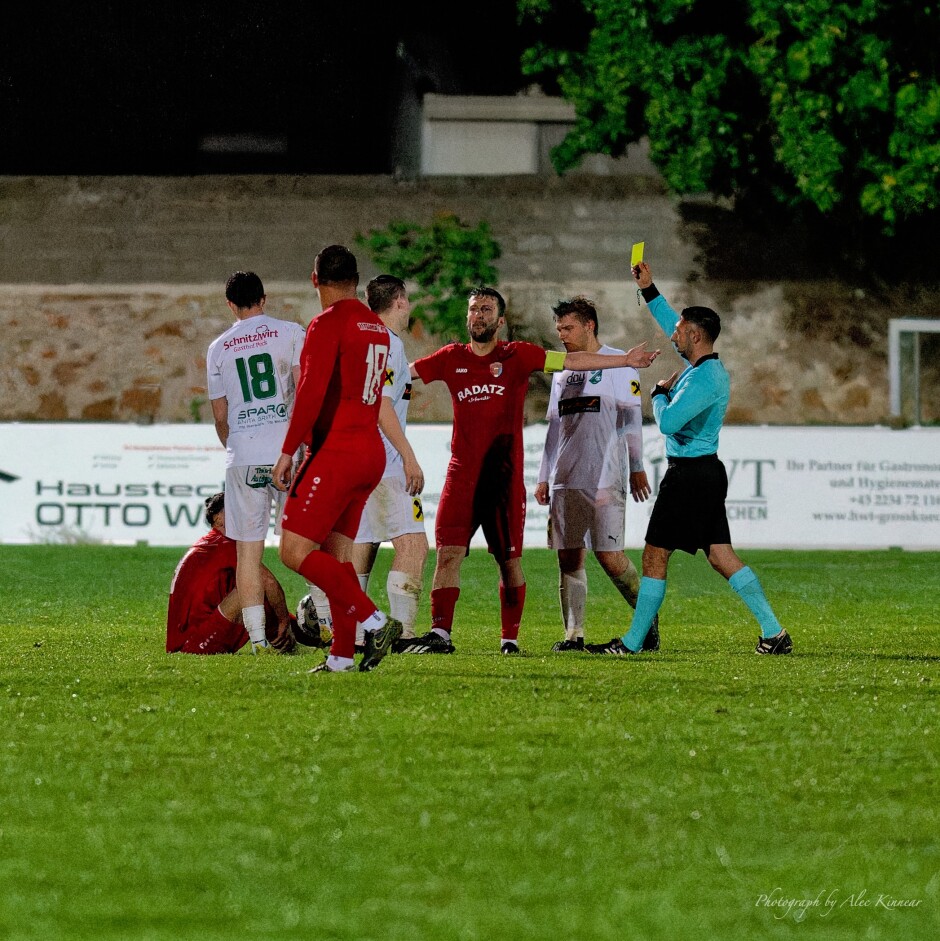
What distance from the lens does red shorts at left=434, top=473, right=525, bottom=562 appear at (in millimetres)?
8555

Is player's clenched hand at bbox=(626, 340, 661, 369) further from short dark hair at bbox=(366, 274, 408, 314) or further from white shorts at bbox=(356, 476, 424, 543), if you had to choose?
white shorts at bbox=(356, 476, 424, 543)

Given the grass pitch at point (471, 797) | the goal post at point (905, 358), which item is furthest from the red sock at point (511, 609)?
the goal post at point (905, 358)

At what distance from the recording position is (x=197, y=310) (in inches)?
982

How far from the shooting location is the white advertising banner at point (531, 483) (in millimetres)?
17859

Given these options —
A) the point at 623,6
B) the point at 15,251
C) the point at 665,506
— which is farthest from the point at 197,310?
the point at 665,506

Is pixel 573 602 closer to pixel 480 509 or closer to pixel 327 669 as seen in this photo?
pixel 480 509

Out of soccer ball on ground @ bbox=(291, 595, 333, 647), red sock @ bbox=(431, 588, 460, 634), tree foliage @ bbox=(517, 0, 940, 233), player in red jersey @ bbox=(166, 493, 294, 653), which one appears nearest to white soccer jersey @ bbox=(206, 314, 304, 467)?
player in red jersey @ bbox=(166, 493, 294, 653)

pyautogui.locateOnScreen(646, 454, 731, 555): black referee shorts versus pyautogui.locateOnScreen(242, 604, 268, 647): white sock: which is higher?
pyautogui.locateOnScreen(646, 454, 731, 555): black referee shorts

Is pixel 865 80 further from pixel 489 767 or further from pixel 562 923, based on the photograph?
pixel 562 923

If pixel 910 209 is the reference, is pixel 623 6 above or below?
above

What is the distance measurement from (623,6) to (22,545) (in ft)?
37.6

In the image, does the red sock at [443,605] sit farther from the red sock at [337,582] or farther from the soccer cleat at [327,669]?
the red sock at [337,582]

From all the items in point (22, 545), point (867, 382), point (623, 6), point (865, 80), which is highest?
point (623, 6)

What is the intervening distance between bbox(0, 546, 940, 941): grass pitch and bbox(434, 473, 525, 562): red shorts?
0.71 meters
